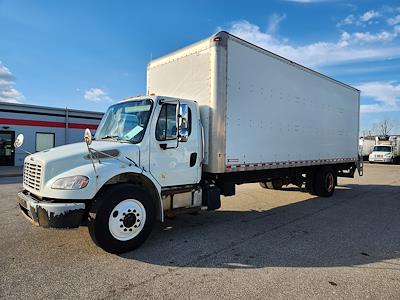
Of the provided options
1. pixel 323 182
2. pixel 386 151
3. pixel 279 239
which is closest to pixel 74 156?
pixel 279 239

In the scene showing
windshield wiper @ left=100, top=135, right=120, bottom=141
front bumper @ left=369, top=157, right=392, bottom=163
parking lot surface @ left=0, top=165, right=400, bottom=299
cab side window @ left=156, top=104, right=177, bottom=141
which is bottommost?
parking lot surface @ left=0, top=165, right=400, bottom=299

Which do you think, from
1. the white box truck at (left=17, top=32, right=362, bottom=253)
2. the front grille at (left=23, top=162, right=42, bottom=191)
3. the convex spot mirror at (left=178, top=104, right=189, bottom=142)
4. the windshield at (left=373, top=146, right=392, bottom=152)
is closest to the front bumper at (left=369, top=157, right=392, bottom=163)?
the windshield at (left=373, top=146, right=392, bottom=152)

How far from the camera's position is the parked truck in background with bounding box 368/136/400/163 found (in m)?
35.2

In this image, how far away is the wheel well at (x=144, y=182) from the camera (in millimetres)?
5406

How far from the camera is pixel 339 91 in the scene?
36.9 feet

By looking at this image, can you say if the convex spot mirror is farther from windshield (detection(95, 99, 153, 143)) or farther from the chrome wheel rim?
the chrome wheel rim

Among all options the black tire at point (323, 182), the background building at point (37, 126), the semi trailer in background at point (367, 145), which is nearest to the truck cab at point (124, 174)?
the black tire at point (323, 182)

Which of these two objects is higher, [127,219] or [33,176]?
[33,176]

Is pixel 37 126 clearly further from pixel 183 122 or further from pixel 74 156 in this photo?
pixel 183 122

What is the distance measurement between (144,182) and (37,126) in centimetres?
2150

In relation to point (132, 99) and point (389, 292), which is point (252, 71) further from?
point (389, 292)

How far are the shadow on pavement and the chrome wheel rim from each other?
1.06ft

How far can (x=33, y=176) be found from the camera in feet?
17.0

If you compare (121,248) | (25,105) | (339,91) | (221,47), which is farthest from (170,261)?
(25,105)
